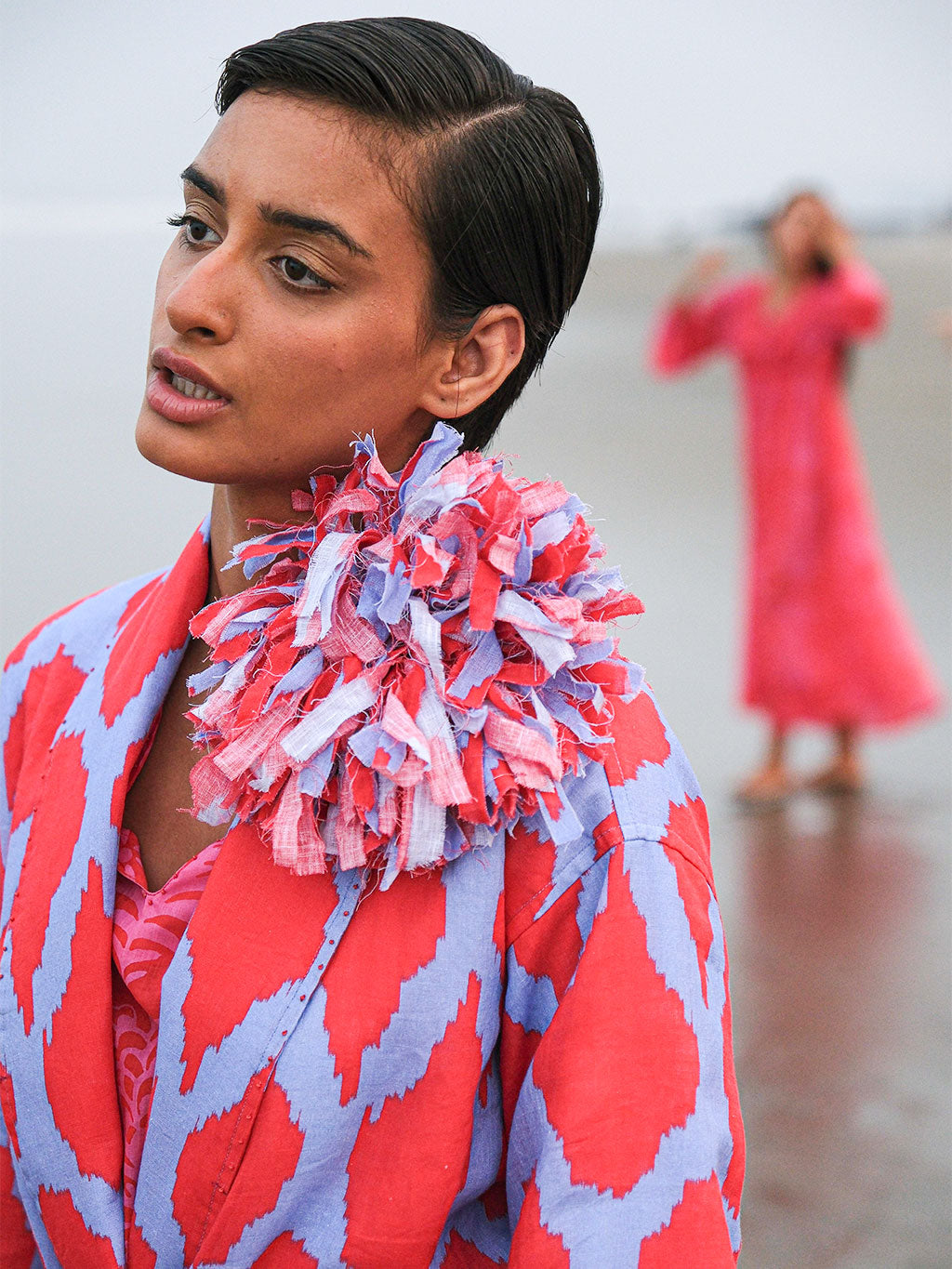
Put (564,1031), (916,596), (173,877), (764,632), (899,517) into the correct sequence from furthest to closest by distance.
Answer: (899,517) < (916,596) < (764,632) < (173,877) < (564,1031)

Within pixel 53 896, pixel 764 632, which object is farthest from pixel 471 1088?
pixel 764 632

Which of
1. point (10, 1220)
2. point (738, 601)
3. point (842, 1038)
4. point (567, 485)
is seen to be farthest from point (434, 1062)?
point (567, 485)

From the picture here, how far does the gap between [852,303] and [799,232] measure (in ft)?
0.89

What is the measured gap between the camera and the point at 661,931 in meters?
0.92

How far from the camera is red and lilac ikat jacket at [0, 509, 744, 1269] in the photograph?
900 millimetres

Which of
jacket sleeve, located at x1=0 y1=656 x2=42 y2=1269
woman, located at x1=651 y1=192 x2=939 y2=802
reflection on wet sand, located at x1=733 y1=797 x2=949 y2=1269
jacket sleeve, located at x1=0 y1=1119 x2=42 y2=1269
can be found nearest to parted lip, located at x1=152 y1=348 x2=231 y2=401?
jacket sleeve, located at x1=0 y1=656 x2=42 y2=1269

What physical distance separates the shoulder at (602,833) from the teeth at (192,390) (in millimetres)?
375

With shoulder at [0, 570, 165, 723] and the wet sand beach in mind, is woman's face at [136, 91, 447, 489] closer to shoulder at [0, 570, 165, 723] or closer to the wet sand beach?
the wet sand beach

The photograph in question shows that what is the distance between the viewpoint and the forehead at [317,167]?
945 millimetres

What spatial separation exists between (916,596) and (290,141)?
613 centimetres

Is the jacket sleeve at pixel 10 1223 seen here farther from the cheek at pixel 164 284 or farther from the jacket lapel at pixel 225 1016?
the cheek at pixel 164 284

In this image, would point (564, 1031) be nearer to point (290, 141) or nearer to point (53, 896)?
point (53, 896)

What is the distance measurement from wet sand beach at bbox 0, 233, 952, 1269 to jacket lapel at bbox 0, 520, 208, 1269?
1.31ft

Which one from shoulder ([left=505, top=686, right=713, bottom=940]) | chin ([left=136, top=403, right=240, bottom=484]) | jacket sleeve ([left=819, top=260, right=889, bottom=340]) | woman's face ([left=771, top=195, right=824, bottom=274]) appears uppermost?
woman's face ([left=771, top=195, right=824, bottom=274])
